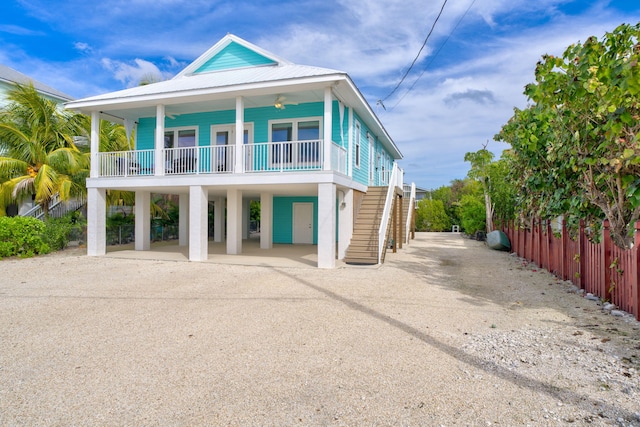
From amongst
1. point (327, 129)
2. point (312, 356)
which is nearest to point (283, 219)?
point (327, 129)

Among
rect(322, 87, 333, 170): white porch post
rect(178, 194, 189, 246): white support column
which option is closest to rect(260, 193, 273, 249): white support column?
rect(178, 194, 189, 246): white support column

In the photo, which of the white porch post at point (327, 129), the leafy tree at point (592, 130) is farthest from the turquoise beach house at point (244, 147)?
the leafy tree at point (592, 130)

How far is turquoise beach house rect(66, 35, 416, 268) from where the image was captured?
1101cm

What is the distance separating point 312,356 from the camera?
414 centimetres

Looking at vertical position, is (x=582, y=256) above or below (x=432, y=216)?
below

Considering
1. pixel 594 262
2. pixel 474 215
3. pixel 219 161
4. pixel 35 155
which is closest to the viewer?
pixel 594 262

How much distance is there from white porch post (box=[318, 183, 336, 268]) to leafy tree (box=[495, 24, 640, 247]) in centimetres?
509

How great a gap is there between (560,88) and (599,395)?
5001mm

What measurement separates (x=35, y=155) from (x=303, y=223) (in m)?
11.4

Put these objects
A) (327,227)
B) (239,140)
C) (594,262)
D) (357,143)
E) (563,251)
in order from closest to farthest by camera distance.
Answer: (594,262), (563,251), (327,227), (239,140), (357,143)

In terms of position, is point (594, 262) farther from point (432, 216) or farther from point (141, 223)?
point (432, 216)

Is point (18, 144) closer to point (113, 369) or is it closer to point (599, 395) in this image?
point (113, 369)

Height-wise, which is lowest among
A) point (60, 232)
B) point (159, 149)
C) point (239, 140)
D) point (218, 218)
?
point (60, 232)

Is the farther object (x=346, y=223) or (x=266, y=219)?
(x=266, y=219)
